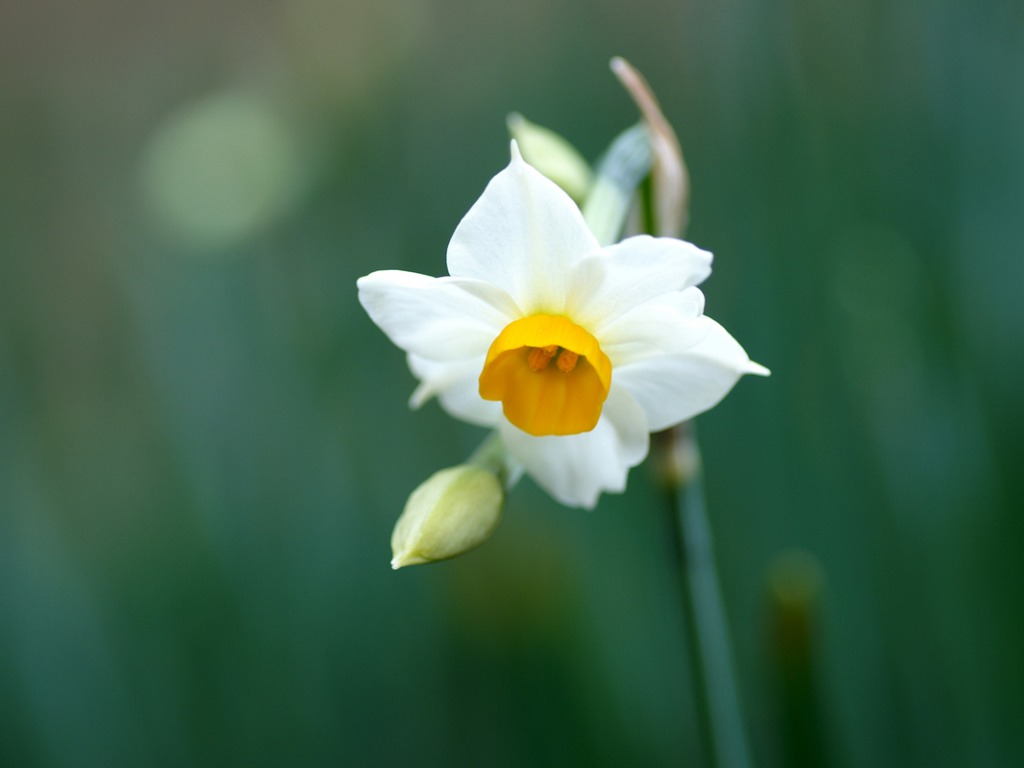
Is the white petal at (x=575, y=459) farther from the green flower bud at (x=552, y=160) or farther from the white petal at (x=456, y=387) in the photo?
the green flower bud at (x=552, y=160)

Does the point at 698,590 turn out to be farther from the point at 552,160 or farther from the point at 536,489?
the point at 536,489

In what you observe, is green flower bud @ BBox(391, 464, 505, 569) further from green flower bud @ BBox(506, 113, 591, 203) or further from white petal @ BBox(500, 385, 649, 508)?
green flower bud @ BBox(506, 113, 591, 203)

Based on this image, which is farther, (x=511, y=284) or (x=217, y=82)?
(x=217, y=82)

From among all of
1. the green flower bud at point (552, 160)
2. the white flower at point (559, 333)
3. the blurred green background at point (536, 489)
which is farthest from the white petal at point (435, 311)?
the blurred green background at point (536, 489)

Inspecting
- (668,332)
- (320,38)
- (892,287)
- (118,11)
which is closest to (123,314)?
(320,38)

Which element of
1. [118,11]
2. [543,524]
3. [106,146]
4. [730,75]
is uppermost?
[118,11]

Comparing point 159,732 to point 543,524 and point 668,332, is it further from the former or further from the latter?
point 668,332

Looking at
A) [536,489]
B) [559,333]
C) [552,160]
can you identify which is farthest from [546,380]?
[536,489]
